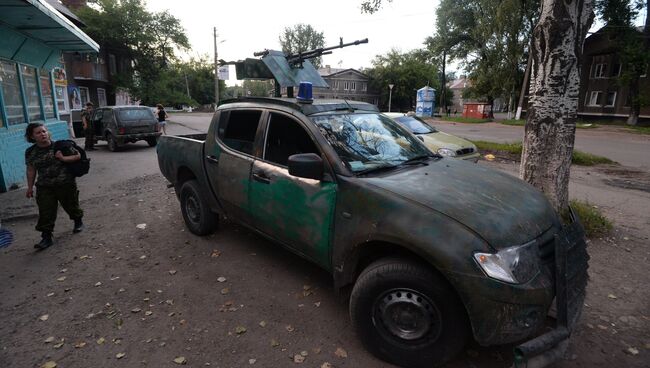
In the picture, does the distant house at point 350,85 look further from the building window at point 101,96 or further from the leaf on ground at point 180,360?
the leaf on ground at point 180,360

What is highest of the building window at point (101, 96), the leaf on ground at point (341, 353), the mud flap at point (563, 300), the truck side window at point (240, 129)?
the building window at point (101, 96)

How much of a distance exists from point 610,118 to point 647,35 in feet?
25.4

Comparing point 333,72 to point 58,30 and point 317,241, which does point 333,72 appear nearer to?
point 58,30

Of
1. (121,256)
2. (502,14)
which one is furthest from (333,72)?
(121,256)

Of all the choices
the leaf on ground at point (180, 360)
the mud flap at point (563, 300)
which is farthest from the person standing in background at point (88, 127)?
the mud flap at point (563, 300)

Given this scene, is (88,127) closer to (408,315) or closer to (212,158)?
(212,158)

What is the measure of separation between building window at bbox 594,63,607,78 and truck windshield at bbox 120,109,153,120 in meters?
39.0

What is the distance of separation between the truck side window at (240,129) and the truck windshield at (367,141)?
88cm

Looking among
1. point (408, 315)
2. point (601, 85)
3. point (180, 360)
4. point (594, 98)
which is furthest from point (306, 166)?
point (594, 98)

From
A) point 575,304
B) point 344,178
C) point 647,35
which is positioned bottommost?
point 575,304

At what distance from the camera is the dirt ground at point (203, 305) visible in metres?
2.70

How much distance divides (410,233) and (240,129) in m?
2.45

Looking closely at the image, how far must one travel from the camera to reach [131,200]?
22.4ft

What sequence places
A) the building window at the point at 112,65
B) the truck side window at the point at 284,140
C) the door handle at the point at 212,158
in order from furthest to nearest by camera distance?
the building window at the point at 112,65 < the door handle at the point at 212,158 < the truck side window at the point at 284,140
